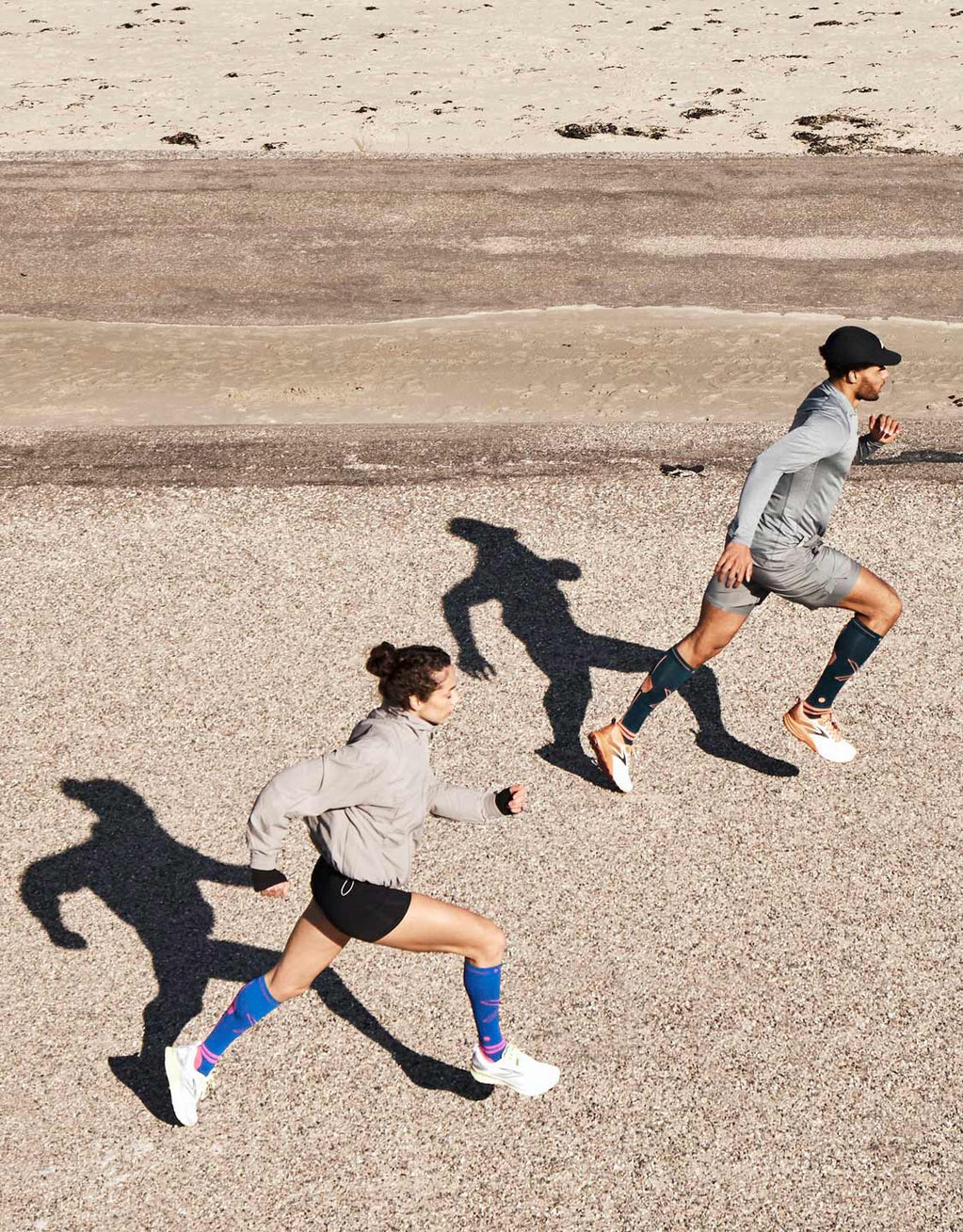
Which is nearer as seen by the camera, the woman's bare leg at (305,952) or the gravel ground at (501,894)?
the woman's bare leg at (305,952)

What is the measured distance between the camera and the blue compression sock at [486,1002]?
4.46m

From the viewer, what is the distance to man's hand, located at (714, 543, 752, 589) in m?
5.38

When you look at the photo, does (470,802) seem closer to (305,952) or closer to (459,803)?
(459,803)

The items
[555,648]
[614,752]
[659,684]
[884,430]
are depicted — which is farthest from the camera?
[555,648]

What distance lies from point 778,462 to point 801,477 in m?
0.27

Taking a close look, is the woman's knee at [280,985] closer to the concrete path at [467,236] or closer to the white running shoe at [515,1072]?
the white running shoe at [515,1072]

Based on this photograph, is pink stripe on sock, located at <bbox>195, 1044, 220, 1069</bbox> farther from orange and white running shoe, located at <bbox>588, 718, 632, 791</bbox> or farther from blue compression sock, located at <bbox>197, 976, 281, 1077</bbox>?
orange and white running shoe, located at <bbox>588, 718, 632, 791</bbox>

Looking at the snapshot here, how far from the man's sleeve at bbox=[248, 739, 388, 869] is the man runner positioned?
2129 millimetres

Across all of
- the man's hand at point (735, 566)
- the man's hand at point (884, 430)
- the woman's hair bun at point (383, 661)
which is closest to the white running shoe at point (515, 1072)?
the woman's hair bun at point (383, 661)

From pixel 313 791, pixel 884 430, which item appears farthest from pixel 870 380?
pixel 313 791

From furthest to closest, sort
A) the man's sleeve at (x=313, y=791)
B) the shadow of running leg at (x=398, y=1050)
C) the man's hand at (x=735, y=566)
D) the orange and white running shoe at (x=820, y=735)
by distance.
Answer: the orange and white running shoe at (x=820, y=735), the man's hand at (x=735, y=566), the shadow of running leg at (x=398, y=1050), the man's sleeve at (x=313, y=791)

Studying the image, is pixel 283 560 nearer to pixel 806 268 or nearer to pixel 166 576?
pixel 166 576

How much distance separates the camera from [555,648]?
7.45m

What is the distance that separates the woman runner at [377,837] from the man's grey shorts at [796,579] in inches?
78.7
